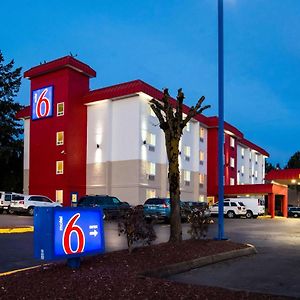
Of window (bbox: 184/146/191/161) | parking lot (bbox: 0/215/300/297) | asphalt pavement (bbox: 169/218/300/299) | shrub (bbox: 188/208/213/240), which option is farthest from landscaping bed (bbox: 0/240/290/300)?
window (bbox: 184/146/191/161)

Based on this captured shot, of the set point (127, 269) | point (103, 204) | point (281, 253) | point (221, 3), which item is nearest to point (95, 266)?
point (127, 269)

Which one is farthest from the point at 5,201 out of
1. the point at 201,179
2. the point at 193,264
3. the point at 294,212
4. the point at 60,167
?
the point at 294,212

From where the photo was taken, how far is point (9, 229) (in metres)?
21.0

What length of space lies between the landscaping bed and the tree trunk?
2.20m

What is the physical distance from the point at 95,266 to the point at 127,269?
26.5 inches

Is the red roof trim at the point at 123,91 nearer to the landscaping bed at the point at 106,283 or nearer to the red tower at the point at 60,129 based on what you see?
the red tower at the point at 60,129

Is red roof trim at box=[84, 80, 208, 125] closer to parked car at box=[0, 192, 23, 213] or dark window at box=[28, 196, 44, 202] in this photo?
dark window at box=[28, 196, 44, 202]

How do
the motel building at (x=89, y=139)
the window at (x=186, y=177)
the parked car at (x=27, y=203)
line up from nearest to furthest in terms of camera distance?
1. the parked car at (x=27, y=203)
2. the motel building at (x=89, y=139)
3. the window at (x=186, y=177)

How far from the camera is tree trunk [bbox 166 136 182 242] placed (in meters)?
12.9

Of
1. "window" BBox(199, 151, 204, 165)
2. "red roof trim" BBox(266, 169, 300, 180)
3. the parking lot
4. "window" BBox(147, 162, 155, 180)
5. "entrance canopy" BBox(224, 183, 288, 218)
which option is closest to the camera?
the parking lot

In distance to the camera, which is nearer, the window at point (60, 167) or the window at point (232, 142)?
the window at point (60, 167)

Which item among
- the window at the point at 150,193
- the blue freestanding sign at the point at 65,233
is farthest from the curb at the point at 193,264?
the window at the point at 150,193

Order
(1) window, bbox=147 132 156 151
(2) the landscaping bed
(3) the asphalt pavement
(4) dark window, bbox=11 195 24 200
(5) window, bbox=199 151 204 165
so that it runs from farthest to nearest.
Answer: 1. (5) window, bbox=199 151 204 165
2. (1) window, bbox=147 132 156 151
3. (4) dark window, bbox=11 195 24 200
4. (3) the asphalt pavement
5. (2) the landscaping bed

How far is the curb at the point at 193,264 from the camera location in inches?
372
